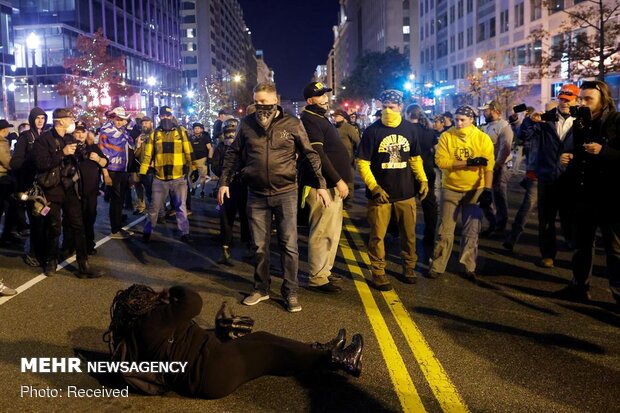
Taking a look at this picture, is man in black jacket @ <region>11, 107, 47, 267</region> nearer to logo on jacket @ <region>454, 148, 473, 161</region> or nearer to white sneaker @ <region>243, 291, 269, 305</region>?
white sneaker @ <region>243, 291, 269, 305</region>

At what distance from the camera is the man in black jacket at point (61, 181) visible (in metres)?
7.73

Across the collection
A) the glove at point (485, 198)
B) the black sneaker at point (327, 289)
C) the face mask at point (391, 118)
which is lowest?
the black sneaker at point (327, 289)

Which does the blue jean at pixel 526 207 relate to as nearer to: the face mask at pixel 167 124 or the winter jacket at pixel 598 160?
the winter jacket at pixel 598 160

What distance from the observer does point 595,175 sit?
6242 millimetres

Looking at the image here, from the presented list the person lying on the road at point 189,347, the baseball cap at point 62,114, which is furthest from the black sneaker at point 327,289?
the baseball cap at point 62,114

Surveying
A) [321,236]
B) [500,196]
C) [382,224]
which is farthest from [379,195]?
[500,196]

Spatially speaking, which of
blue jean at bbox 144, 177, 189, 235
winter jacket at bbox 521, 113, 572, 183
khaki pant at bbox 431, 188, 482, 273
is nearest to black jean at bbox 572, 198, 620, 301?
khaki pant at bbox 431, 188, 482, 273

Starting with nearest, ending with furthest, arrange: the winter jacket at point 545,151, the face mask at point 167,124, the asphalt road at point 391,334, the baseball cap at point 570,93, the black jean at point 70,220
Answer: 1. the asphalt road at point 391,334
2. the black jean at point 70,220
3. the baseball cap at point 570,93
4. the winter jacket at point 545,151
5. the face mask at point 167,124

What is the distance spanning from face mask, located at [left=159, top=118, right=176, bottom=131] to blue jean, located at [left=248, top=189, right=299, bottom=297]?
397cm

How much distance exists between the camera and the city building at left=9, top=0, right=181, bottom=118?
201ft

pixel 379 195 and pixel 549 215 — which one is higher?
pixel 379 195

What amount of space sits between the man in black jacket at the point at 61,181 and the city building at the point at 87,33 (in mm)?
40195

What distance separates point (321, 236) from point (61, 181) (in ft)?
10.6

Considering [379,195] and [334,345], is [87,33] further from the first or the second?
[334,345]
